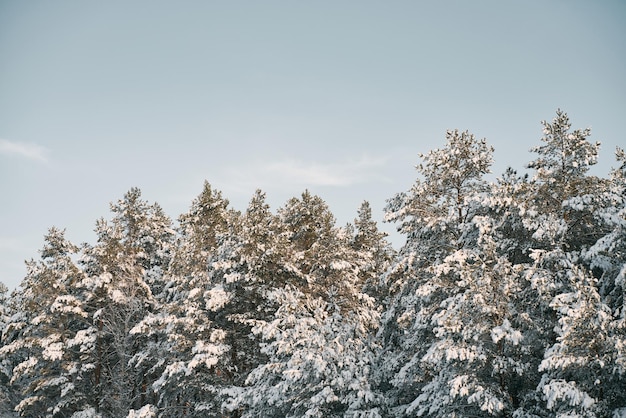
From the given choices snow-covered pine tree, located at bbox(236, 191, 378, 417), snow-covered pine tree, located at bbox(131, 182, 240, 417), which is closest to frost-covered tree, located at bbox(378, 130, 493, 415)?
snow-covered pine tree, located at bbox(236, 191, 378, 417)

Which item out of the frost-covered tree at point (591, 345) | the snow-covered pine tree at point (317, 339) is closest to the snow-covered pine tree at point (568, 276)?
the frost-covered tree at point (591, 345)

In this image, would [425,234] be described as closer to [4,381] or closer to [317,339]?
[317,339]

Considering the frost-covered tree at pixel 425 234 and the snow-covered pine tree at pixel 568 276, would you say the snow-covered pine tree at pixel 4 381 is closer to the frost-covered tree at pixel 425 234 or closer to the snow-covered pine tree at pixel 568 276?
the frost-covered tree at pixel 425 234

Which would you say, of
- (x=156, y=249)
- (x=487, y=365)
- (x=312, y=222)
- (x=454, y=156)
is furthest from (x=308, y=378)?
(x=156, y=249)

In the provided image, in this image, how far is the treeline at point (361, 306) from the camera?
14.4 meters

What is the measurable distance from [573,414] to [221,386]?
548 inches

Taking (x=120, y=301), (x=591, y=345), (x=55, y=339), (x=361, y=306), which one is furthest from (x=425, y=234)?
(x=55, y=339)

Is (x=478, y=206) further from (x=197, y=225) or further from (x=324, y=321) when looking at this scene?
(x=197, y=225)

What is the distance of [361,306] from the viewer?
74.0 feet

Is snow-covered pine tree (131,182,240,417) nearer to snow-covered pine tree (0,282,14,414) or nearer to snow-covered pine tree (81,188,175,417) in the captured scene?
snow-covered pine tree (81,188,175,417)

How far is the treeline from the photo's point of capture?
1441 centimetres

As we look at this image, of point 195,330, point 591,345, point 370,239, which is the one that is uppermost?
point 370,239

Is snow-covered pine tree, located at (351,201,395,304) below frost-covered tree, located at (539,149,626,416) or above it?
above

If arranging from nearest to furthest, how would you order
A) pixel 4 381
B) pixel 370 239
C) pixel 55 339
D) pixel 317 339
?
pixel 317 339 < pixel 55 339 < pixel 370 239 < pixel 4 381
